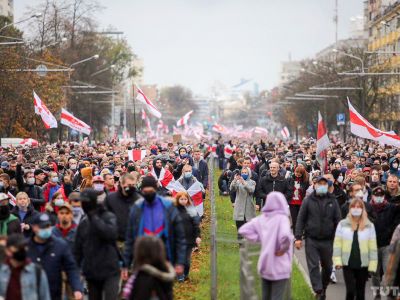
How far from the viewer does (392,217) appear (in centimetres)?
1508

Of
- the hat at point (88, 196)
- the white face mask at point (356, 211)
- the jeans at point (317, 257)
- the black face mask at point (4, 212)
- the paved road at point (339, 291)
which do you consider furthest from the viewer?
the paved road at point (339, 291)

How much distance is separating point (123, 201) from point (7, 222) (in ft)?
5.95

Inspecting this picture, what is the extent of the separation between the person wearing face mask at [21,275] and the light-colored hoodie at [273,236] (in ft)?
9.77

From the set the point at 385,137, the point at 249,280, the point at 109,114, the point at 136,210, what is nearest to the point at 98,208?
the point at 136,210

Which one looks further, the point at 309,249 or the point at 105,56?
the point at 105,56

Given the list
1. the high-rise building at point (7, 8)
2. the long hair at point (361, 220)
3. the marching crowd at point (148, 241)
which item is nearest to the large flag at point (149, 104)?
the marching crowd at point (148, 241)

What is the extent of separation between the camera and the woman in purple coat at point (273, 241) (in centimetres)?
1197

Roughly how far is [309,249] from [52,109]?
4610 cm

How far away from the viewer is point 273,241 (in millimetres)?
11969

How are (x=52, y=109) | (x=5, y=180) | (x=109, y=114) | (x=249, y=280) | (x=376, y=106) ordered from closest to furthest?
(x=249, y=280), (x=5, y=180), (x=52, y=109), (x=376, y=106), (x=109, y=114)

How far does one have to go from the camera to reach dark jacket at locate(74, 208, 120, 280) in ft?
37.2

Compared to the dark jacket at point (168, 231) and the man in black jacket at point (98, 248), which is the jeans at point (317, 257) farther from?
the man in black jacket at point (98, 248)

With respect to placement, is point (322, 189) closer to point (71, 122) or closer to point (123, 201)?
point (123, 201)

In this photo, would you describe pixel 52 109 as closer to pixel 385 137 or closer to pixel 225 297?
pixel 385 137
